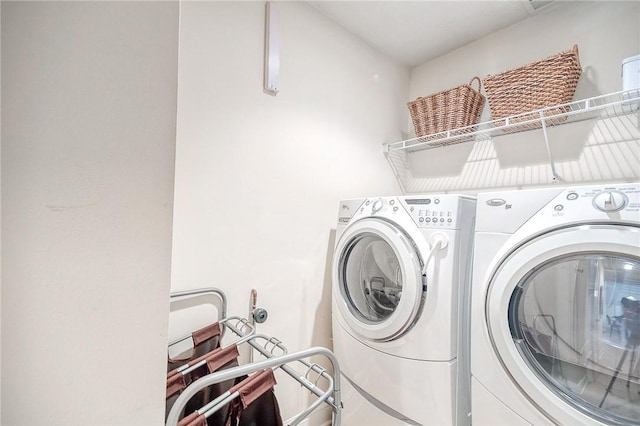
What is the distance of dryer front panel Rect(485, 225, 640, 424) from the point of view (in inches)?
30.7

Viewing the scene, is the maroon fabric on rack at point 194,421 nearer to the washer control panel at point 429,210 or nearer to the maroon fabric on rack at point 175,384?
the maroon fabric on rack at point 175,384

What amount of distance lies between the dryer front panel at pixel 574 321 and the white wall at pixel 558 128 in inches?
31.4

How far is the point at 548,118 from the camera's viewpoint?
1271mm

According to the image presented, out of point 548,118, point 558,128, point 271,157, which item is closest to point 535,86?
point 548,118

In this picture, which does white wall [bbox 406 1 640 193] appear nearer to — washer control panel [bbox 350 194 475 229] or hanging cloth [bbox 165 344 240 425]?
washer control panel [bbox 350 194 475 229]

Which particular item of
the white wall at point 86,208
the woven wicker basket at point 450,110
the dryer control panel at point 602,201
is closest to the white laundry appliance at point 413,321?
the dryer control panel at point 602,201

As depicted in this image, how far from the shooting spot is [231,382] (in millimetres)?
955

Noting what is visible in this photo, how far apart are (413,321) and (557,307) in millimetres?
482

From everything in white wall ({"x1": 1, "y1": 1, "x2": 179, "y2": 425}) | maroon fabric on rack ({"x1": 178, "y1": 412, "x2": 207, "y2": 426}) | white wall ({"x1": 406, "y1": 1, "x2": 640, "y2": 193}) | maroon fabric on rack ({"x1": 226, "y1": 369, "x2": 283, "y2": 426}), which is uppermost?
white wall ({"x1": 406, "y1": 1, "x2": 640, "y2": 193})

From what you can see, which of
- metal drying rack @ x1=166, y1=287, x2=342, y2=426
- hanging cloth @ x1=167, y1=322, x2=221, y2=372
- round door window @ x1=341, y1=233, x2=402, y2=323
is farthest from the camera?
round door window @ x1=341, y1=233, x2=402, y2=323

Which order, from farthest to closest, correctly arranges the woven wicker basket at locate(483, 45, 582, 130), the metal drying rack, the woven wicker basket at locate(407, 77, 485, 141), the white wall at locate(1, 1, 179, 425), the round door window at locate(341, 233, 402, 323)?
the woven wicker basket at locate(407, 77, 485, 141)
the round door window at locate(341, 233, 402, 323)
the woven wicker basket at locate(483, 45, 582, 130)
the metal drying rack
the white wall at locate(1, 1, 179, 425)

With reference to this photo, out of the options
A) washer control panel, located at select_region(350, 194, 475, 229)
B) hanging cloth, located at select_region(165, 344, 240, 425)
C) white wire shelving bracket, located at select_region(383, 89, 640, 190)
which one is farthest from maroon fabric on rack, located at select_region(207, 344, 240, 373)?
white wire shelving bracket, located at select_region(383, 89, 640, 190)

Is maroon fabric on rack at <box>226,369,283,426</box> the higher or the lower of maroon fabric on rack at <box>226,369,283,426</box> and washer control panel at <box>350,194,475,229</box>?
the lower

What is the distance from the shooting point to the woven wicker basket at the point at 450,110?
1.56m
